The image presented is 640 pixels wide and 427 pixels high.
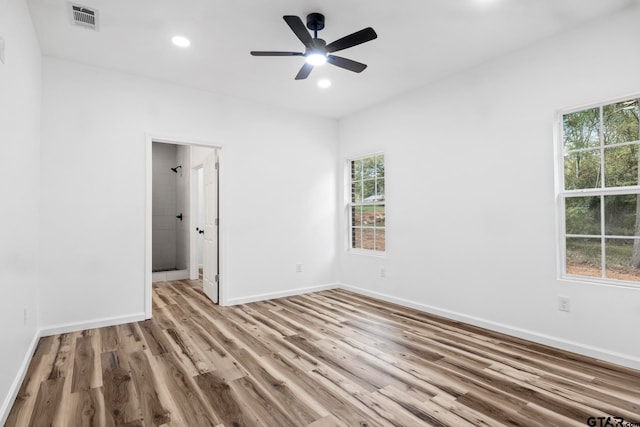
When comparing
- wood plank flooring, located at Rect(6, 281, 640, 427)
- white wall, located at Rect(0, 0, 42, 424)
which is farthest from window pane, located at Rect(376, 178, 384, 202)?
white wall, located at Rect(0, 0, 42, 424)

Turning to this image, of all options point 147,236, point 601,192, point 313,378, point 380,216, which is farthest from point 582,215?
point 147,236

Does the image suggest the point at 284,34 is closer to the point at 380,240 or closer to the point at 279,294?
the point at 380,240

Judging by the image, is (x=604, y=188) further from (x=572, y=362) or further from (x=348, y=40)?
(x=348, y=40)

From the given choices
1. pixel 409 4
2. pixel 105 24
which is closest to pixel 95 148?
pixel 105 24

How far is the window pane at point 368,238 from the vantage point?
16.6ft

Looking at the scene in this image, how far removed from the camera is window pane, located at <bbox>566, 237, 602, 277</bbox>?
2883 mm

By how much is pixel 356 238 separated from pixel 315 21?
3.34 meters

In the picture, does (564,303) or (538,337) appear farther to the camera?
(538,337)

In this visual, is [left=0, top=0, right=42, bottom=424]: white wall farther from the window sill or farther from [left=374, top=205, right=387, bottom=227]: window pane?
the window sill

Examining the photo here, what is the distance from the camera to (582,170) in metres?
2.97

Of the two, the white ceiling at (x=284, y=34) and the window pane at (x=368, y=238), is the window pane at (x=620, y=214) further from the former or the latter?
the window pane at (x=368, y=238)

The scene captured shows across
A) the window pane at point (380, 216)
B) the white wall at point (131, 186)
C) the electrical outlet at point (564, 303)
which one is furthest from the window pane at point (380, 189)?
the electrical outlet at point (564, 303)

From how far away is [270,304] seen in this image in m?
4.51

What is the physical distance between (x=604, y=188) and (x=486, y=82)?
149 cm
